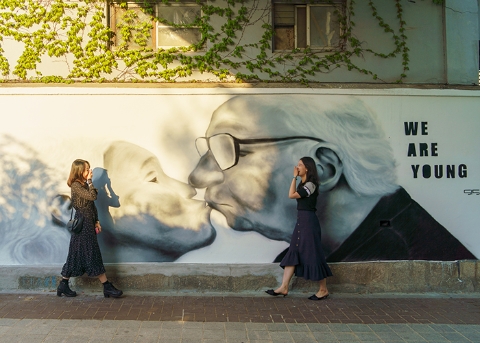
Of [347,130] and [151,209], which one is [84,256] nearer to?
[151,209]

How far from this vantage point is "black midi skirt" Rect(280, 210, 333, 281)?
629 cm

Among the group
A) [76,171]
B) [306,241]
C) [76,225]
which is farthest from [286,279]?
[76,171]

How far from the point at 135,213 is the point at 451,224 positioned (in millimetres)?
4621

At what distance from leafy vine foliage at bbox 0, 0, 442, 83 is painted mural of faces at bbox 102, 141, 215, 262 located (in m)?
1.23

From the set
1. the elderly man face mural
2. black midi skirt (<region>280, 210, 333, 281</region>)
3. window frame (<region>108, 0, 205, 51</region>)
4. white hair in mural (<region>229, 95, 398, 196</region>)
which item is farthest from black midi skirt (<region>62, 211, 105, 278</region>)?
white hair in mural (<region>229, 95, 398, 196</region>)

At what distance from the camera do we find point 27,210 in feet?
22.6

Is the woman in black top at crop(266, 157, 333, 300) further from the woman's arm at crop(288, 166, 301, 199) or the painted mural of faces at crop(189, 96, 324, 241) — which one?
the painted mural of faces at crop(189, 96, 324, 241)

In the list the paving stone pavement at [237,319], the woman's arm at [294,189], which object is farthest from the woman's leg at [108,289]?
the woman's arm at [294,189]

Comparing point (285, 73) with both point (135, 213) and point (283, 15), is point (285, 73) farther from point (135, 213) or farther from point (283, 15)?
point (135, 213)

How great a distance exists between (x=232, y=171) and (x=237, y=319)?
2184 mm

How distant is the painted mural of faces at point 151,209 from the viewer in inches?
271

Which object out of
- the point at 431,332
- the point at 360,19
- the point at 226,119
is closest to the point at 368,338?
the point at 431,332

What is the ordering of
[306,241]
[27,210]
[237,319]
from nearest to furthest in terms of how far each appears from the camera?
[237,319] < [306,241] < [27,210]

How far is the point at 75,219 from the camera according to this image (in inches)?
248
